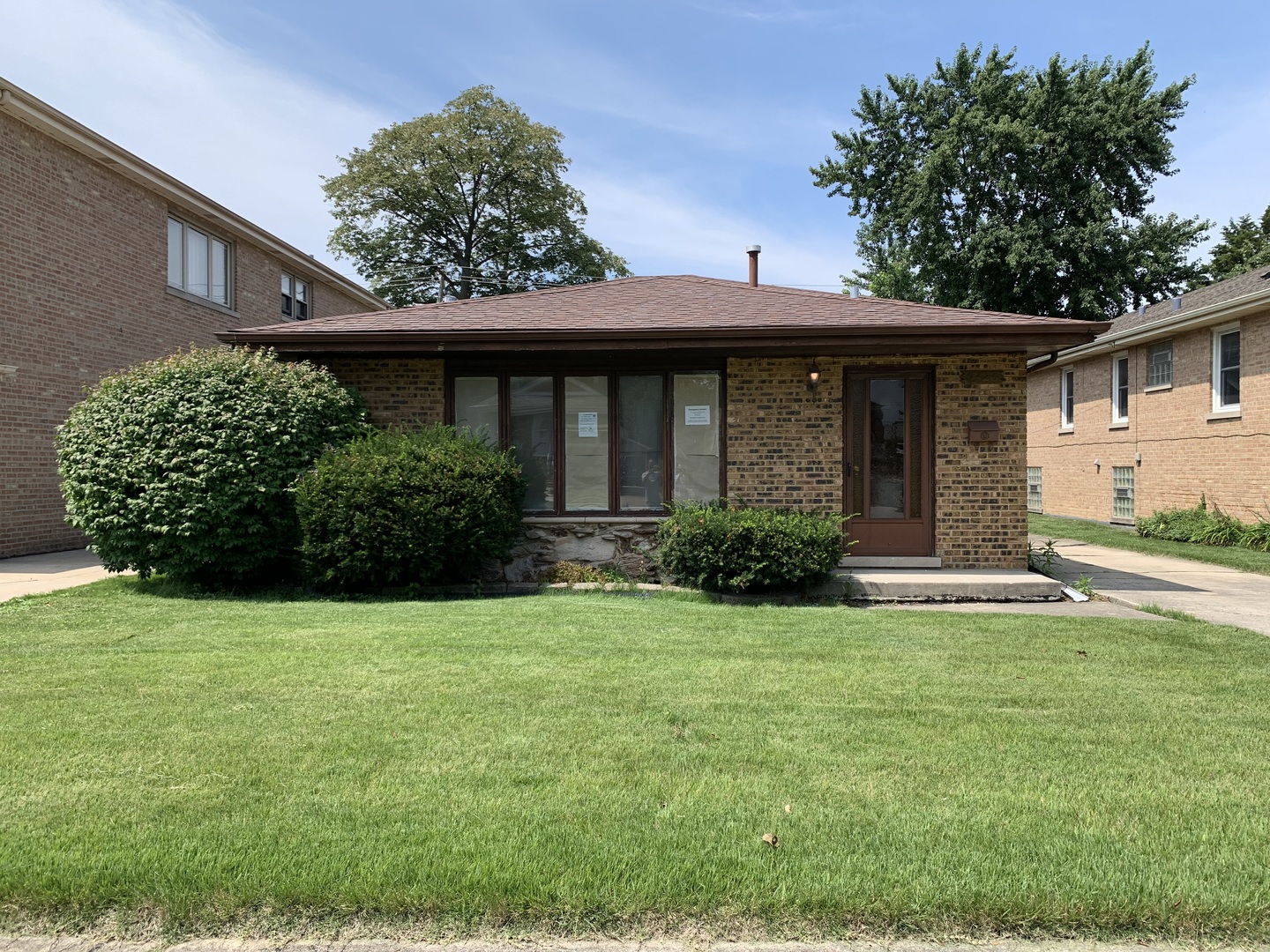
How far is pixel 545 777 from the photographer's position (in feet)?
11.4

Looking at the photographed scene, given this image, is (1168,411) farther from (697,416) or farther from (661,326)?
(661,326)

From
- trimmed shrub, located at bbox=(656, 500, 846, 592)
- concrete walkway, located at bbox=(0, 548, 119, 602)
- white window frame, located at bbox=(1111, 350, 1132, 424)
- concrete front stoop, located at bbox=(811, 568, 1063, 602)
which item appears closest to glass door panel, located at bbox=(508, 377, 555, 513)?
trimmed shrub, located at bbox=(656, 500, 846, 592)

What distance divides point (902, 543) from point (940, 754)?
5.77 metres

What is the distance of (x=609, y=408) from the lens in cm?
962

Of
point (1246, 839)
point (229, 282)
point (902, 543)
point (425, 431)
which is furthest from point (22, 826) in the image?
point (229, 282)

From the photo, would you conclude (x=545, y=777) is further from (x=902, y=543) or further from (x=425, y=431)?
(x=902, y=543)

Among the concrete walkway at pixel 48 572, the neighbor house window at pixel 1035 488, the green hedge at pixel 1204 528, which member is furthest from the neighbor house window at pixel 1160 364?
the concrete walkway at pixel 48 572

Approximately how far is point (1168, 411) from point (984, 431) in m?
10.2

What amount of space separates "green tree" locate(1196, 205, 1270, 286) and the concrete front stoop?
31.5 meters

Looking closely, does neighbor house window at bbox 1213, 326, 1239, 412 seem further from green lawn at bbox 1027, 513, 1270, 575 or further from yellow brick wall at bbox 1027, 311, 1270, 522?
green lawn at bbox 1027, 513, 1270, 575

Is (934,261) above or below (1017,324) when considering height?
above

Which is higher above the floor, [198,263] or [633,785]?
[198,263]

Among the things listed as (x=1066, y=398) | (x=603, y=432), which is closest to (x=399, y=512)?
(x=603, y=432)

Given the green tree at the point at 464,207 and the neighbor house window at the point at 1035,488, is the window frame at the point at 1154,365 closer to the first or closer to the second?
the neighbor house window at the point at 1035,488
